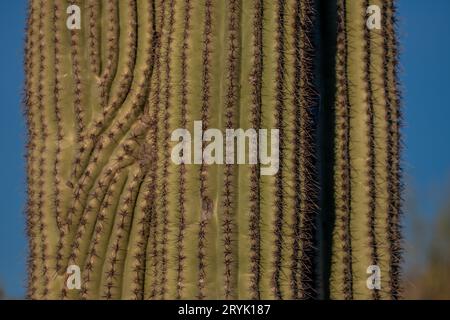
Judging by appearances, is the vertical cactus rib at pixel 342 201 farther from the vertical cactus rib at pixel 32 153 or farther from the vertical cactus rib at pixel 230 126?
the vertical cactus rib at pixel 32 153

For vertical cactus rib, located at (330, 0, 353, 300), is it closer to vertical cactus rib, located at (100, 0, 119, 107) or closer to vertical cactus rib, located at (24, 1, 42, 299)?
vertical cactus rib, located at (100, 0, 119, 107)

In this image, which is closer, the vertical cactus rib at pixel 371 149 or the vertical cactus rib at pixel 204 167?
the vertical cactus rib at pixel 204 167

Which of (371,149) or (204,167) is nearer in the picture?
(204,167)

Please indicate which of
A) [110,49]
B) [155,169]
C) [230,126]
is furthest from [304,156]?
[110,49]

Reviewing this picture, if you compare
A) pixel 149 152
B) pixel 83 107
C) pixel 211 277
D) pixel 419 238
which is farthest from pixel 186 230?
pixel 419 238

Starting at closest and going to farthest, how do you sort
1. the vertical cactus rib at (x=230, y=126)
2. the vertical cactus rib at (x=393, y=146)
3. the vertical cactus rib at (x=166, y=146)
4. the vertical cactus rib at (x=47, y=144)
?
the vertical cactus rib at (x=230, y=126) → the vertical cactus rib at (x=166, y=146) → the vertical cactus rib at (x=47, y=144) → the vertical cactus rib at (x=393, y=146)

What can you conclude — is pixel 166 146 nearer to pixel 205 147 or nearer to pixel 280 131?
pixel 205 147

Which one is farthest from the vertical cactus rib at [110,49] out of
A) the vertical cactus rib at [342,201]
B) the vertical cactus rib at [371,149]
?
the vertical cactus rib at [371,149]

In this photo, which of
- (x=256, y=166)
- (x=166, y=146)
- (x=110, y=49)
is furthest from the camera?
(x=110, y=49)
